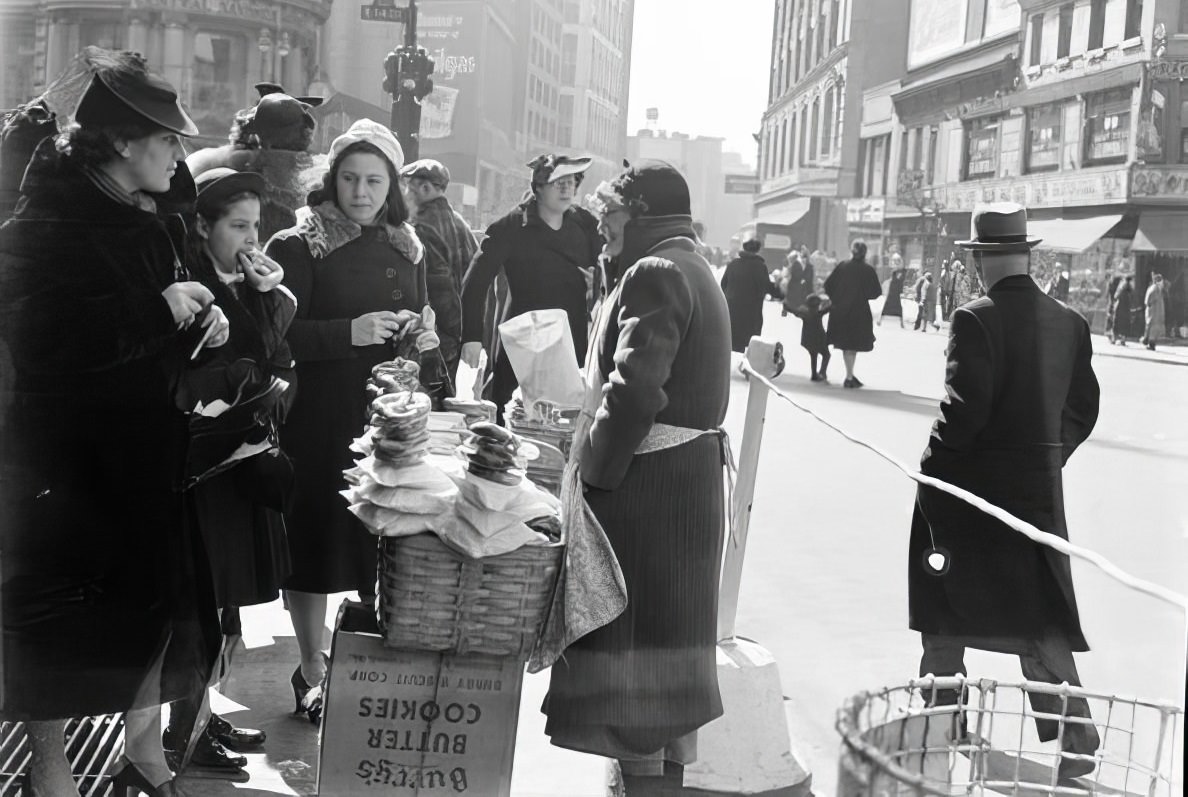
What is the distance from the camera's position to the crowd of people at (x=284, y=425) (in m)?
2.74

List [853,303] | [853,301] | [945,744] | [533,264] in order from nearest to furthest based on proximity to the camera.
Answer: [945,744] → [533,264] → [853,301] → [853,303]

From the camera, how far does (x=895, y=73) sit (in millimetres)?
4504

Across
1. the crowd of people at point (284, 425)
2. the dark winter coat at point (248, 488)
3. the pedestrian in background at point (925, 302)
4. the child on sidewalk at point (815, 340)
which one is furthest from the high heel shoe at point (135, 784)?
the child on sidewalk at point (815, 340)

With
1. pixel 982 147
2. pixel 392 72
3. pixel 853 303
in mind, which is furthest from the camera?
pixel 853 303

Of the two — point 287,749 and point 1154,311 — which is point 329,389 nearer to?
point 287,749

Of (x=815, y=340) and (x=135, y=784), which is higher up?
(x=815, y=340)

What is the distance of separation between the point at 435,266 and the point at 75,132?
2424mm

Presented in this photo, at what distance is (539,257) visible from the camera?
570cm

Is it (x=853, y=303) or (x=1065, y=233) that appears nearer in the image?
(x=1065, y=233)

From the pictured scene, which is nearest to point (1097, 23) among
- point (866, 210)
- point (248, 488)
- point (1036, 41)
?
point (1036, 41)

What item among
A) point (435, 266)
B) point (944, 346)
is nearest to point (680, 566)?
point (944, 346)

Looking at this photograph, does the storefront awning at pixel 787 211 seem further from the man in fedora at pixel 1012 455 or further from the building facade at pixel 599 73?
the man in fedora at pixel 1012 455

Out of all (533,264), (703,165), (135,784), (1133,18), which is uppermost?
(1133,18)

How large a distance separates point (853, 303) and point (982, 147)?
2.43 meters
